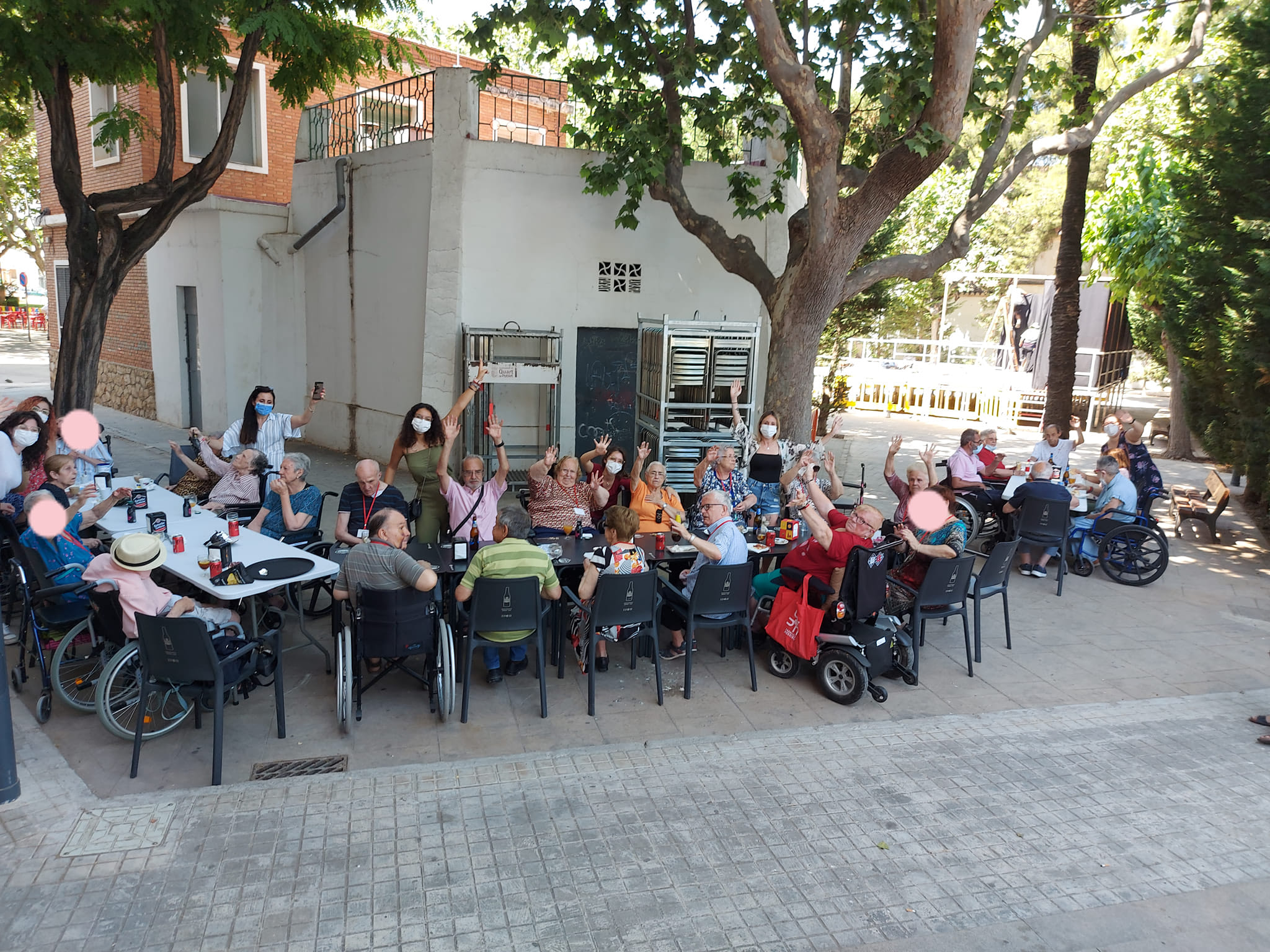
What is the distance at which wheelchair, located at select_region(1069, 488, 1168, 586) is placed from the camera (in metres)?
9.36

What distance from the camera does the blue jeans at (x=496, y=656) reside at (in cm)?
629

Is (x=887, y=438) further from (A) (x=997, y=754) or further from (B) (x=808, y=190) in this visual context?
(A) (x=997, y=754)

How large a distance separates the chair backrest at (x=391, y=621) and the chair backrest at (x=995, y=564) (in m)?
4.42

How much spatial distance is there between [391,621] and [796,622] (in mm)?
2856

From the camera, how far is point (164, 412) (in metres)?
16.5

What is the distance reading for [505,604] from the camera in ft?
18.7

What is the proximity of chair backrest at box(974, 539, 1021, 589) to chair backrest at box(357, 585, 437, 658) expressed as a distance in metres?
4.42

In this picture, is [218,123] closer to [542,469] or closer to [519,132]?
[519,132]

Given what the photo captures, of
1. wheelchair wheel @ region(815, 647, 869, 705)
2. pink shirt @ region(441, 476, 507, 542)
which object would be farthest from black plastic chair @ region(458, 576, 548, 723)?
wheelchair wheel @ region(815, 647, 869, 705)

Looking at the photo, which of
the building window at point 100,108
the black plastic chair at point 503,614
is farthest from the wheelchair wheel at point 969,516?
the building window at point 100,108

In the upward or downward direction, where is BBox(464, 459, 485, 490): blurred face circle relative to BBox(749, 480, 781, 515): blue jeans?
upward

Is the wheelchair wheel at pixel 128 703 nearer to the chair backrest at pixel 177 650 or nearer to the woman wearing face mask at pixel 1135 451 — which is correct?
the chair backrest at pixel 177 650

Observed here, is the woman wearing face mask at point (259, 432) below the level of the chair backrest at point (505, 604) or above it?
above

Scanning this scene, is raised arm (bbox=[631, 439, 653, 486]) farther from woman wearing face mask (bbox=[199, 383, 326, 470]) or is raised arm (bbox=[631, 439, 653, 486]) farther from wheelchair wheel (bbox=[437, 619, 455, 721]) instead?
woman wearing face mask (bbox=[199, 383, 326, 470])
